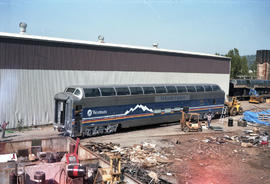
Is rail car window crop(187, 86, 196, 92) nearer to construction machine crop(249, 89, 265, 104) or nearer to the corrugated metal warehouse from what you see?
the corrugated metal warehouse

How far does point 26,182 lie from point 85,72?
17943 millimetres

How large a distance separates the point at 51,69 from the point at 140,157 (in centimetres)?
1292

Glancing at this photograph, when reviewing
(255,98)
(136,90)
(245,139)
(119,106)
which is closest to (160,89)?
(136,90)

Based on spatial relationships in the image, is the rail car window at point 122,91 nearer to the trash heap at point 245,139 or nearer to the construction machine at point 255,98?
the trash heap at point 245,139

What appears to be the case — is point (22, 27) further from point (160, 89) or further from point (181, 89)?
point (181, 89)

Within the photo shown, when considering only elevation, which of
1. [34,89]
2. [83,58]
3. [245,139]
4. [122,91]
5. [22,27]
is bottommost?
[245,139]

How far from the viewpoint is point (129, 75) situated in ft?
99.3

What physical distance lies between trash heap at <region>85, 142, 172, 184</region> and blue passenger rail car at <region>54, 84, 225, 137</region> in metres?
2.20

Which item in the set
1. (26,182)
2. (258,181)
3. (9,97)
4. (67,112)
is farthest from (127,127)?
(26,182)

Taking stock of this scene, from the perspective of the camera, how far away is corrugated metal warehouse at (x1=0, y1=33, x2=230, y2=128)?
22.5 m

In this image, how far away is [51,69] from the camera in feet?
81.2

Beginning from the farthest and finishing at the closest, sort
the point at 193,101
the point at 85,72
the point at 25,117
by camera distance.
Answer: the point at 193,101
the point at 85,72
the point at 25,117

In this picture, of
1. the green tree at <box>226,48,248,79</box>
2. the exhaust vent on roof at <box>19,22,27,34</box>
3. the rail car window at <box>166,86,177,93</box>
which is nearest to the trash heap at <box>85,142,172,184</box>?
the rail car window at <box>166,86,177,93</box>

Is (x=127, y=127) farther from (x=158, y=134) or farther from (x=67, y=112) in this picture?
(x=67, y=112)
